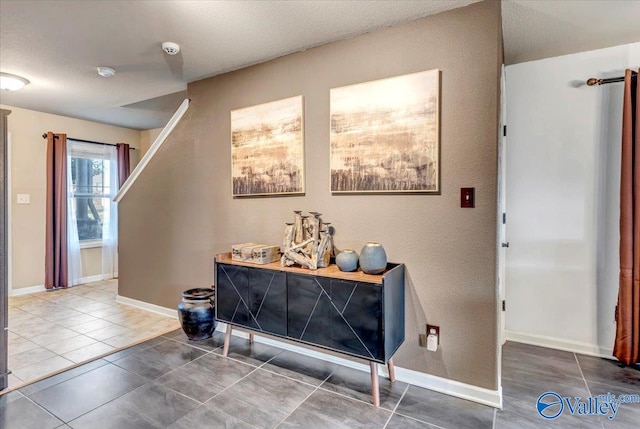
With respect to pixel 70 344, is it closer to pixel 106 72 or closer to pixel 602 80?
pixel 106 72

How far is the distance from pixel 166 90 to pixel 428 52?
2741mm

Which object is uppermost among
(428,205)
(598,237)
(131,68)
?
(131,68)

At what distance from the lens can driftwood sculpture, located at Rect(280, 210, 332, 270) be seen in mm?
2307

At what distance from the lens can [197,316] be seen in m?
2.80

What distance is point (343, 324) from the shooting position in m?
2.05

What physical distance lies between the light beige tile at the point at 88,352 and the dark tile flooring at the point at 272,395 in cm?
14

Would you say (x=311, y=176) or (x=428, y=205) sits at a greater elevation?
(x=311, y=176)

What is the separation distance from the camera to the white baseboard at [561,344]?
256 cm

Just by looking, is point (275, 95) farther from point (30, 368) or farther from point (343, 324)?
point (30, 368)

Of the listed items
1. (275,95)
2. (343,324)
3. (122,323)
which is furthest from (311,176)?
(122,323)

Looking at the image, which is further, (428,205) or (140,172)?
(140,172)

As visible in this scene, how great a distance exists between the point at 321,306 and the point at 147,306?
2.51m

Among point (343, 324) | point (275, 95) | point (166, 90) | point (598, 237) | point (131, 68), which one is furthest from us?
point (166, 90)

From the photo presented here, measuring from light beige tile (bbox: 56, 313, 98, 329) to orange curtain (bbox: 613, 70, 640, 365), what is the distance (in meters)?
4.58
